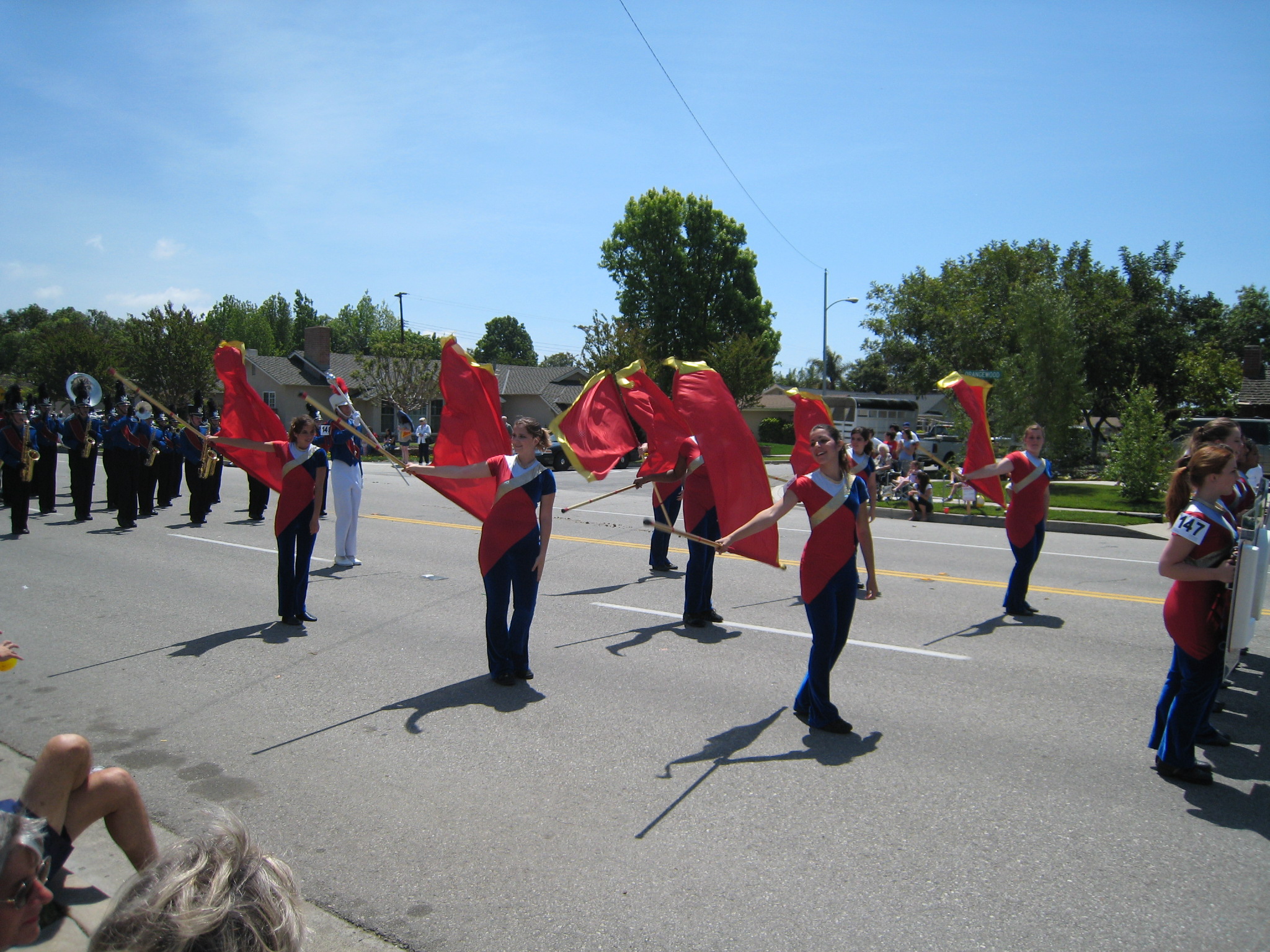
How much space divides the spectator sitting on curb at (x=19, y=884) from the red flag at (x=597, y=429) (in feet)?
18.9

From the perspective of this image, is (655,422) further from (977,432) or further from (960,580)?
(960,580)

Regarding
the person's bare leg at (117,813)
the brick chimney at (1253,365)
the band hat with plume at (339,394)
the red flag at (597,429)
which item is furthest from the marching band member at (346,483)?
the brick chimney at (1253,365)

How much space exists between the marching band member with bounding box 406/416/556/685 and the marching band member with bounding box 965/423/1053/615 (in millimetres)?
4554

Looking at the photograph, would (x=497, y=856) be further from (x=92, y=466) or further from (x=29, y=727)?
(x=92, y=466)

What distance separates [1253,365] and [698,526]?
168ft

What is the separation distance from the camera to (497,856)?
383 centimetres

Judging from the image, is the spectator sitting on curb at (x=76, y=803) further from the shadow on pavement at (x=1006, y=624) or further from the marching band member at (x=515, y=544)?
the shadow on pavement at (x=1006, y=624)

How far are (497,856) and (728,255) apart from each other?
54.5 m

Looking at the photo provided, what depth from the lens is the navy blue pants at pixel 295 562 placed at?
7656 millimetres

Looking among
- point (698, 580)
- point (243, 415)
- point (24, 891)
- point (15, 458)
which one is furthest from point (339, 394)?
point (24, 891)

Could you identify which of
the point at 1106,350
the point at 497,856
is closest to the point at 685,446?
the point at 497,856

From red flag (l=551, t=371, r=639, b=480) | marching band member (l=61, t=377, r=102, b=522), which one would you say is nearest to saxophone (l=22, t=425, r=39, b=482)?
marching band member (l=61, t=377, r=102, b=522)

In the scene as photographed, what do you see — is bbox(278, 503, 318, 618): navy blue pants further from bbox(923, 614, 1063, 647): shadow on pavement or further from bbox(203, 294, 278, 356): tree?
bbox(203, 294, 278, 356): tree

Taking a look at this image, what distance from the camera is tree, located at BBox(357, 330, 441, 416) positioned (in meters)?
46.9
